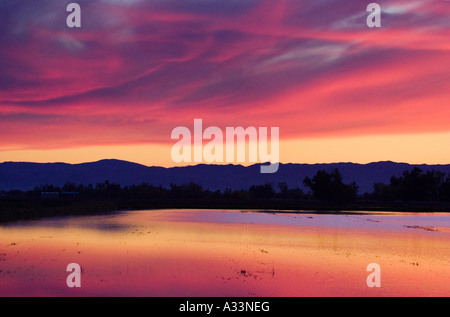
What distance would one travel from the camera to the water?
2338 centimetres

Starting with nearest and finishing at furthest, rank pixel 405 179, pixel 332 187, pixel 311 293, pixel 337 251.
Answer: pixel 311 293 → pixel 337 251 → pixel 332 187 → pixel 405 179

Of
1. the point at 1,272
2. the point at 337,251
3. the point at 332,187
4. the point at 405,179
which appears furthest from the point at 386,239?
the point at 405,179

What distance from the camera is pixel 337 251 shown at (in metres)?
37.3

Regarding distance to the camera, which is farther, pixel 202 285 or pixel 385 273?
pixel 385 273

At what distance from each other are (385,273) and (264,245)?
1404 cm

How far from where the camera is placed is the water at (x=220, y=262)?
23375mm

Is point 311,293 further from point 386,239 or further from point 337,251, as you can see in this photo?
point 386,239

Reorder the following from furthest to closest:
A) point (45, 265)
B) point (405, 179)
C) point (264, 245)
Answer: point (405, 179) → point (264, 245) → point (45, 265)

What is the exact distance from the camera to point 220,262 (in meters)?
31.6
